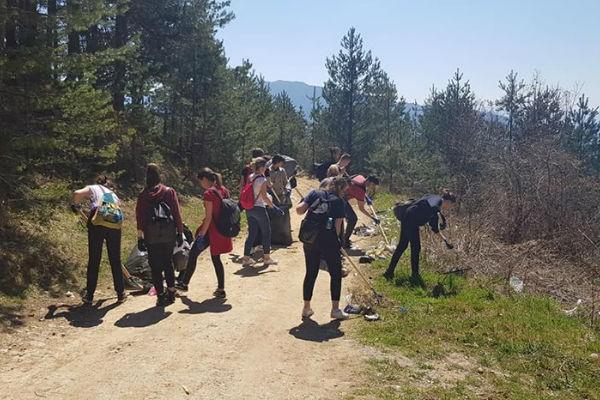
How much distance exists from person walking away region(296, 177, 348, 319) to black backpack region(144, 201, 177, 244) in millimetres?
1674

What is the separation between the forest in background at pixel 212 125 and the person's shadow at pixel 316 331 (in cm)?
413

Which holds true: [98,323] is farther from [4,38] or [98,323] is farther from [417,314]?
[4,38]

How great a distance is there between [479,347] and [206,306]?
3.54 meters

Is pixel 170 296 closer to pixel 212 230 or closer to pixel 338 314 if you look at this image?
pixel 212 230

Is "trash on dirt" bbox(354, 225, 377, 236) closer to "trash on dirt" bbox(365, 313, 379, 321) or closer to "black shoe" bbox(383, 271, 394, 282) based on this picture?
"black shoe" bbox(383, 271, 394, 282)

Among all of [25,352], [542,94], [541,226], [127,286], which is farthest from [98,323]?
[542,94]

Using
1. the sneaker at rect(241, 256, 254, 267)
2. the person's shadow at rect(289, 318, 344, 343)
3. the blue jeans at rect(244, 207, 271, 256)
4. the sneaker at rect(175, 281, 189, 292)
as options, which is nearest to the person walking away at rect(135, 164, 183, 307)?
the sneaker at rect(175, 281, 189, 292)

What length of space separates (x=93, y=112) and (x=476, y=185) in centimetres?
1163

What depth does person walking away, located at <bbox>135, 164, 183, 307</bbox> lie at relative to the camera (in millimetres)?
6375

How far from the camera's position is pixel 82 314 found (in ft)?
21.0

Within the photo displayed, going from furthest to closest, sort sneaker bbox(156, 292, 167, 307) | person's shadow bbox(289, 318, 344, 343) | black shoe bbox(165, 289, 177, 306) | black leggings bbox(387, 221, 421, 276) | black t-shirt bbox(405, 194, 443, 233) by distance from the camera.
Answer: black leggings bbox(387, 221, 421, 276), black t-shirt bbox(405, 194, 443, 233), black shoe bbox(165, 289, 177, 306), sneaker bbox(156, 292, 167, 307), person's shadow bbox(289, 318, 344, 343)

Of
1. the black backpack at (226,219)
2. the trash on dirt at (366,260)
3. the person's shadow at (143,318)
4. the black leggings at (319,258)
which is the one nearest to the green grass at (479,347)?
the black leggings at (319,258)

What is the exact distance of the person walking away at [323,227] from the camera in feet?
20.2

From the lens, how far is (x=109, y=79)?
48.0 feet
